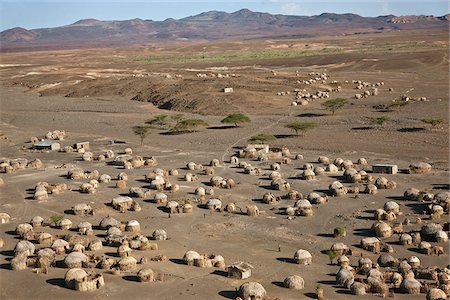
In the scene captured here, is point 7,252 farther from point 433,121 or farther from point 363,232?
point 433,121

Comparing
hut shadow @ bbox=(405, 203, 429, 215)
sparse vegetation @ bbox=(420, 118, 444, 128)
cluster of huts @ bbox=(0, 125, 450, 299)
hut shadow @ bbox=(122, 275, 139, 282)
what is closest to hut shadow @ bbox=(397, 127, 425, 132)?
sparse vegetation @ bbox=(420, 118, 444, 128)

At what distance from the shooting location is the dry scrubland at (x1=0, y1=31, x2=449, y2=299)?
93.4 ft

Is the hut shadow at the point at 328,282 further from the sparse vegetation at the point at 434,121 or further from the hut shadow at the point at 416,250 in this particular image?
the sparse vegetation at the point at 434,121

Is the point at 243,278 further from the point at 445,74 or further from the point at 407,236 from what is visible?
the point at 445,74

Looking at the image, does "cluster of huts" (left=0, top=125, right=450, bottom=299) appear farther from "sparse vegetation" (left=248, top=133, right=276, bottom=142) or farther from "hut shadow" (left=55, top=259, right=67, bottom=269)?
"sparse vegetation" (left=248, top=133, right=276, bottom=142)

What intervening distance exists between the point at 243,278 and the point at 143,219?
1200cm

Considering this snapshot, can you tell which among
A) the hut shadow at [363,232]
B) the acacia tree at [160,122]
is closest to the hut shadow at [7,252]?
the hut shadow at [363,232]

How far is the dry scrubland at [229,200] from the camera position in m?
28.5

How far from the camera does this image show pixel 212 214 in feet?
128

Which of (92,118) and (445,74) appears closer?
(92,118)

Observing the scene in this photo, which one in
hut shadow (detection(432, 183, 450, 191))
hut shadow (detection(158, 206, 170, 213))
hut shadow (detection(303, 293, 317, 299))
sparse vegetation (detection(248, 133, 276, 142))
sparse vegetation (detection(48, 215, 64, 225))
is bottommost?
hut shadow (detection(303, 293, 317, 299))

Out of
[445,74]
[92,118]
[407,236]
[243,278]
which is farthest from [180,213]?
[445,74]

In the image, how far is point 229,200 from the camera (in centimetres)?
4222

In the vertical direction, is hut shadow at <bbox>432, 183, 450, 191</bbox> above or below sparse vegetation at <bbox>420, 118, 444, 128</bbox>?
below
